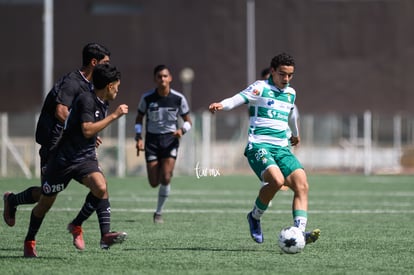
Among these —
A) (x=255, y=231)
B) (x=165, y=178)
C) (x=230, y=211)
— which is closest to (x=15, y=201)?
(x=255, y=231)

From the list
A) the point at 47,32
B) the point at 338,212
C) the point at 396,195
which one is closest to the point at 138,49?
the point at 47,32

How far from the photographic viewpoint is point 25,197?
11.1 m

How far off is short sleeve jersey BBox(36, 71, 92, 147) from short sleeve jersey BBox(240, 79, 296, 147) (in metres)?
1.84

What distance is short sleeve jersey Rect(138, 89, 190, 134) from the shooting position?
1545 centimetres

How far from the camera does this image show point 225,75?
41469 millimetres

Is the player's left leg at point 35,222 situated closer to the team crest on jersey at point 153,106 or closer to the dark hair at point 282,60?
the dark hair at point 282,60

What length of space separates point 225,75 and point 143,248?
31376mm

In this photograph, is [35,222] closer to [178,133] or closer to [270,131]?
[270,131]

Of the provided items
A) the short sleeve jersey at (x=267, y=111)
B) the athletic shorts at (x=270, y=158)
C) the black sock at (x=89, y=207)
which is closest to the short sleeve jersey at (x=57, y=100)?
the black sock at (x=89, y=207)

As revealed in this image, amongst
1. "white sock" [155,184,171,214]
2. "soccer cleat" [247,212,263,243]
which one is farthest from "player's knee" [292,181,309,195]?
"white sock" [155,184,171,214]

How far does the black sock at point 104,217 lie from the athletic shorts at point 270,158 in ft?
6.21

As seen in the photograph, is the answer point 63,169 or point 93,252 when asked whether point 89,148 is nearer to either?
point 63,169

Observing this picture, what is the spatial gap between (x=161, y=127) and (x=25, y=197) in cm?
470

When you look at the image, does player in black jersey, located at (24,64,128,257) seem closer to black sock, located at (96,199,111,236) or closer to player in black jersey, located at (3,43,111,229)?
black sock, located at (96,199,111,236)
